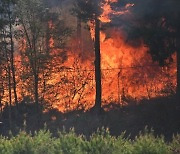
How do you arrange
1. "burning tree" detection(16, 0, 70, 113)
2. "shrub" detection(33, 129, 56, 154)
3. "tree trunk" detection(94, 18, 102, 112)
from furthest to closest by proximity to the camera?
"tree trunk" detection(94, 18, 102, 112) → "burning tree" detection(16, 0, 70, 113) → "shrub" detection(33, 129, 56, 154)

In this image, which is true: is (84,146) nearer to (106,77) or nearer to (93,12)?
(93,12)

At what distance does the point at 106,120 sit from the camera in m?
23.0

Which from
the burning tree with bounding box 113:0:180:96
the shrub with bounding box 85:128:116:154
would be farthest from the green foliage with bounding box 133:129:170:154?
the burning tree with bounding box 113:0:180:96

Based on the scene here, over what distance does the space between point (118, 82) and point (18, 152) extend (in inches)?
710

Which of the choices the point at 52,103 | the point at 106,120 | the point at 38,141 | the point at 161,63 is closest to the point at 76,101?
the point at 52,103

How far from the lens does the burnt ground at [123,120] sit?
69.7 feet

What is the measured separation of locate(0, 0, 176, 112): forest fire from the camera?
2556cm

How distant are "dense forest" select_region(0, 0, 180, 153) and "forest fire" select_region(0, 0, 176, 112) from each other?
66 millimetres

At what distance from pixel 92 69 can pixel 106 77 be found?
164 cm

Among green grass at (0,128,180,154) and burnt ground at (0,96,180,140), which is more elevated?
green grass at (0,128,180,154)

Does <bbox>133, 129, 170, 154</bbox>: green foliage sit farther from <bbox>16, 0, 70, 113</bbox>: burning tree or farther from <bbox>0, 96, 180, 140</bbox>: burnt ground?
<bbox>16, 0, 70, 113</bbox>: burning tree

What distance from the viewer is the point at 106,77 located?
87.7ft

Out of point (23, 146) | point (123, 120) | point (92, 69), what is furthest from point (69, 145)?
point (92, 69)

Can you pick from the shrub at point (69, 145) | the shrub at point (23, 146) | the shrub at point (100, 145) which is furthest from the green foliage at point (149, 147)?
the shrub at point (23, 146)
